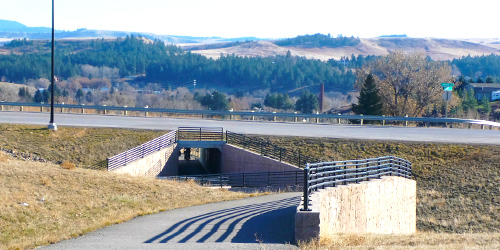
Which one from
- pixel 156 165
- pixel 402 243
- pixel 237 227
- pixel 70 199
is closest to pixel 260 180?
pixel 156 165

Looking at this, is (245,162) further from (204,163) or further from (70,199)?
(70,199)

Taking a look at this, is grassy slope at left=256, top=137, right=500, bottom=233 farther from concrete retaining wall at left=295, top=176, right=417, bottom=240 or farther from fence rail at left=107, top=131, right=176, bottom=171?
fence rail at left=107, top=131, right=176, bottom=171

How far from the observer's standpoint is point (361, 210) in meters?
14.8

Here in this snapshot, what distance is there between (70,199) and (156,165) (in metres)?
11.5

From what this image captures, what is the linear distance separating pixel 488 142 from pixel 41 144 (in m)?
22.6

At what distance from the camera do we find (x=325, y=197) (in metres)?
12.5

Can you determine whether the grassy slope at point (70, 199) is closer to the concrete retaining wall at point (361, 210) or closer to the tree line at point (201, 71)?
the concrete retaining wall at point (361, 210)

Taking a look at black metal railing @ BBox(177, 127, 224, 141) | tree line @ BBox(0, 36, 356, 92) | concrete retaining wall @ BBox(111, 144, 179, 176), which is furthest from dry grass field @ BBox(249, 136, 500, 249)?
tree line @ BBox(0, 36, 356, 92)

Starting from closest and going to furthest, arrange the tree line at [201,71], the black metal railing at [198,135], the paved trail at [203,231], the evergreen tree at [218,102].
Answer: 1. the paved trail at [203,231]
2. the black metal railing at [198,135]
3. the evergreen tree at [218,102]
4. the tree line at [201,71]

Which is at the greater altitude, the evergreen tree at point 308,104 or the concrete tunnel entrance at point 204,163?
the evergreen tree at point 308,104

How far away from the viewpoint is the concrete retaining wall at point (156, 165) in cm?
2467

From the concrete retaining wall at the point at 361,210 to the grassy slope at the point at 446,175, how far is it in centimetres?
257

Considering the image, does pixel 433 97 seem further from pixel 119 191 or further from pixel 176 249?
pixel 176 249

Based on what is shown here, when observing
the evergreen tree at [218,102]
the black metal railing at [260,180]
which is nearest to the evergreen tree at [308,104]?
the evergreen tree at [218,102]
